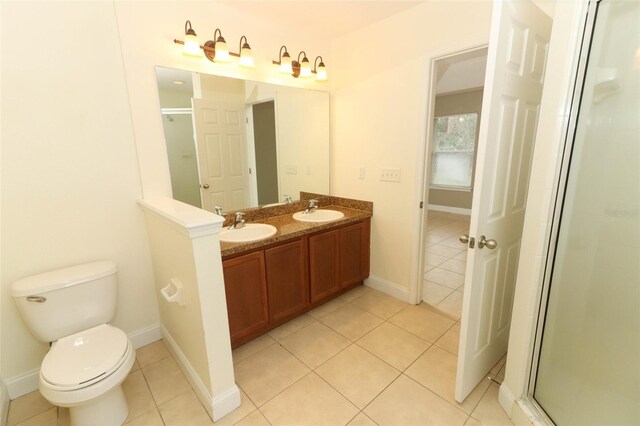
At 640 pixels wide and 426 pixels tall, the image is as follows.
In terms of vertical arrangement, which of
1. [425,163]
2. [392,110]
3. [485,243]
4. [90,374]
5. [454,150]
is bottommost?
[90,374]

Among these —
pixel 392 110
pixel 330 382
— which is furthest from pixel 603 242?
pixel 392 110

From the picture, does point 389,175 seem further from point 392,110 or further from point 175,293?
point 175,293

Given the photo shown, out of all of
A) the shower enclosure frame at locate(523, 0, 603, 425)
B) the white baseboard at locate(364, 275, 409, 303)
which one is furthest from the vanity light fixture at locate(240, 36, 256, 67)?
the white baseboard at locate(364, 275, 409, 303)

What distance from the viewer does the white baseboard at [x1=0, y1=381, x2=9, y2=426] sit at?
4.84 ft

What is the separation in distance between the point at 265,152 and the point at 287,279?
110 centimetres

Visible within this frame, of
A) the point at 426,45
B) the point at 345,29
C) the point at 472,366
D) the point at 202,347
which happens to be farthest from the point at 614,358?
the point at 345,29

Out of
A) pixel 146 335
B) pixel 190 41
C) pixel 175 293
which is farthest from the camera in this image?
pixel 146 335

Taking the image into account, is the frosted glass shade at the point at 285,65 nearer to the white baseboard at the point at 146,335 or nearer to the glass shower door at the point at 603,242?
the glass shower door at the point at 603,242

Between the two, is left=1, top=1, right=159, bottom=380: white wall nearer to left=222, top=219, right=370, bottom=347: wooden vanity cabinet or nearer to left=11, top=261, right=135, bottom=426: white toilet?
left=11, top=261, right=135, bottom=426: white toilet

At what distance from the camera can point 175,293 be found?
159cm

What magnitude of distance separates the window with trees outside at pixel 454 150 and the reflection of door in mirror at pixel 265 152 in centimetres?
428

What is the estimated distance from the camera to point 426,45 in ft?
6.79

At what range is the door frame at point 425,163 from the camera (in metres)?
1.97

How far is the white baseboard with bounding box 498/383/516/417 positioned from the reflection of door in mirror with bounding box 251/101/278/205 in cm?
202
